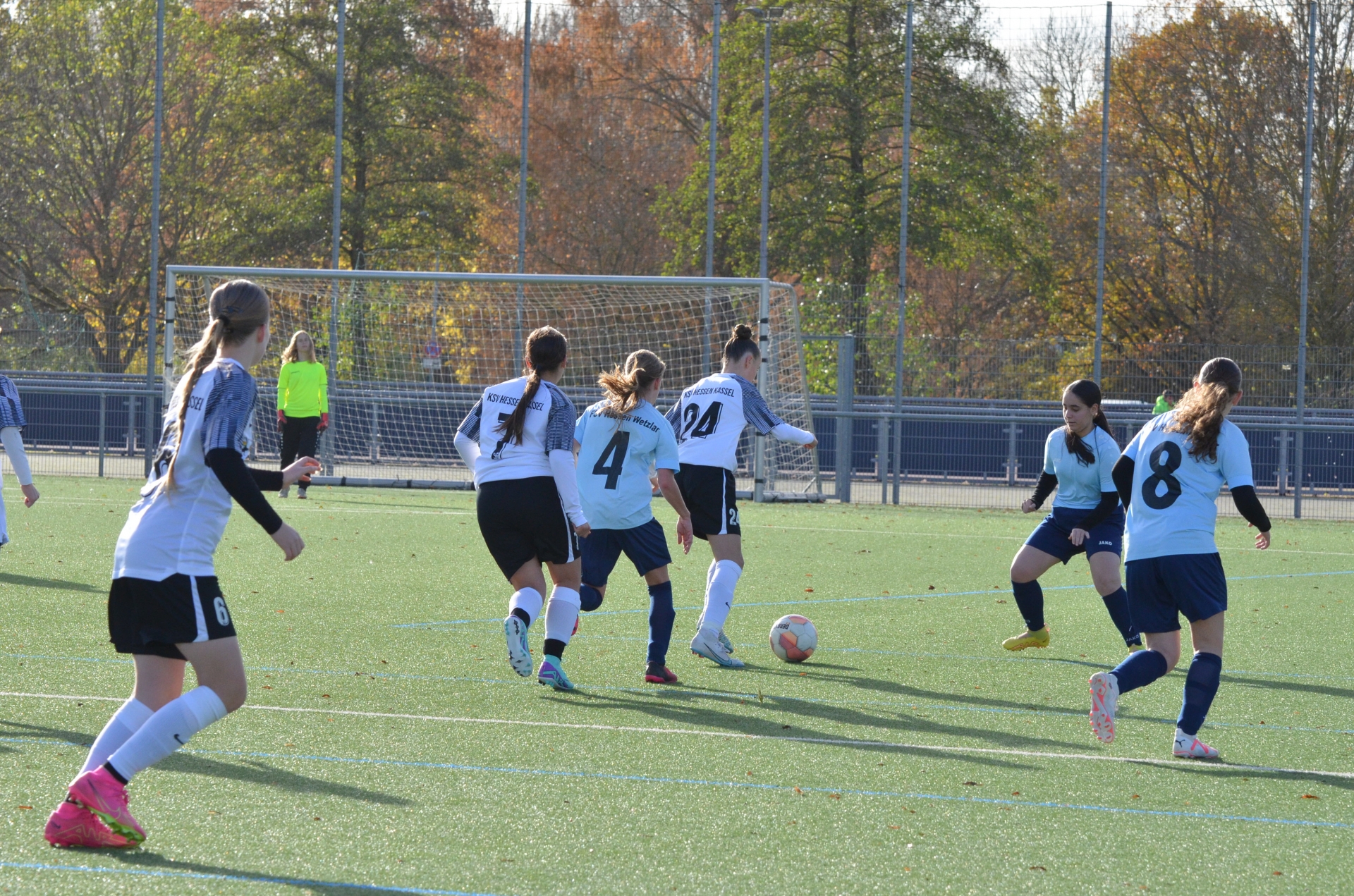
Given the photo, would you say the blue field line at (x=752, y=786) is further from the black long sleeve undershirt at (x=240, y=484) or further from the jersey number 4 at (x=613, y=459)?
the jersey number 4 at (x=613, y=459)

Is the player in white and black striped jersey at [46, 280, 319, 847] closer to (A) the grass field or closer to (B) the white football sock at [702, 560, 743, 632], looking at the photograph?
(A) the grass field

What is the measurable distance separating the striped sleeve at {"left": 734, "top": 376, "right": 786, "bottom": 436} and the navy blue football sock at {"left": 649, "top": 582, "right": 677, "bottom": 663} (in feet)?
3.76

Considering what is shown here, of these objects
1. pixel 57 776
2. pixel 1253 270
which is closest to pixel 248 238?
pixel 1253 270

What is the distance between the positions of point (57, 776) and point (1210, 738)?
4409mm

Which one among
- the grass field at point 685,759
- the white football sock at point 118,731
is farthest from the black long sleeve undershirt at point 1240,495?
the white football sock at point 118,731

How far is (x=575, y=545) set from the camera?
6.77 meters

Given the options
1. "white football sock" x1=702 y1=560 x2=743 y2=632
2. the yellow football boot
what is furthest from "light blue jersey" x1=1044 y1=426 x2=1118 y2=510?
"white football sock" x1=702 y1=560 x2=743 y2=632

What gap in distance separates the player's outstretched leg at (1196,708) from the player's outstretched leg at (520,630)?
2.66 meters

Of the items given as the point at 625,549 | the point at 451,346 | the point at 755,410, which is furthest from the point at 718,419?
the point at 451,346

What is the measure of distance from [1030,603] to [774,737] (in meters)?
2.80

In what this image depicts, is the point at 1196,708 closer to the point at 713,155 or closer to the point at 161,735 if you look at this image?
the point at 161,735

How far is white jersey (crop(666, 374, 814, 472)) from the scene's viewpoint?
25.6ft

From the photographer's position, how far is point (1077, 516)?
323 inches

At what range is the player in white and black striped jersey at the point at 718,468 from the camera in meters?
7.64
